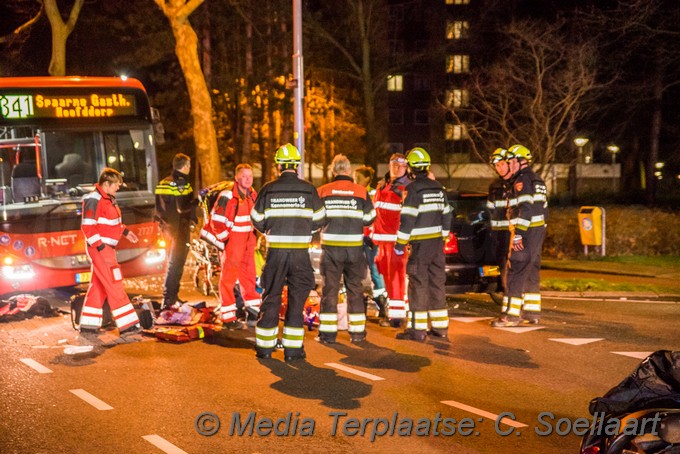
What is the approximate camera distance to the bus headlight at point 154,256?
12859mm

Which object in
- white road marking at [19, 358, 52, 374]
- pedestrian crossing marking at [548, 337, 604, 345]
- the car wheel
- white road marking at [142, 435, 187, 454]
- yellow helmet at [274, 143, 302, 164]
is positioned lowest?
the car wheel

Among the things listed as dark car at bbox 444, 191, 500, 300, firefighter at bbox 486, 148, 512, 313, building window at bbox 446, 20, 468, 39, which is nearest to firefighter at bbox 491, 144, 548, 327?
firefighter at bbox 486, 148, 512, 313

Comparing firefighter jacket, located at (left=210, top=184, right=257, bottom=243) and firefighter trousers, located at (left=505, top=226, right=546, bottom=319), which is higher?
firefighter jacket, located at (left=210, top=184, right=257, bottom=243)

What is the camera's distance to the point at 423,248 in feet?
31.8

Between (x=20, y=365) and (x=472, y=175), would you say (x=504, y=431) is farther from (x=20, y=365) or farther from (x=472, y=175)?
(x=472, y=175)

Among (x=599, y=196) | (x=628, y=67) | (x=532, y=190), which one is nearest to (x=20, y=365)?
(x=532, y=190)

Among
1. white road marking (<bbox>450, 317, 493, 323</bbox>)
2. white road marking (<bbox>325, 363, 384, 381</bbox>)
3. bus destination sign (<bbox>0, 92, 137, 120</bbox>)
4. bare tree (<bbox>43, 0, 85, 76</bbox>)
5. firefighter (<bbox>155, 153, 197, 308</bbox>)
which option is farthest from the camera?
bare tree (<bbox>43, 0, 85, 76</bbox>)

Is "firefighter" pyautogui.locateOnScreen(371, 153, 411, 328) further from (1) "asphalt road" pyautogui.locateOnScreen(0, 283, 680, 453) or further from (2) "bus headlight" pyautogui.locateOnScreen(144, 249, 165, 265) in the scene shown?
(2) "bus headlight" pyautogui.locateOnScreen(144, 249, 165, 265)

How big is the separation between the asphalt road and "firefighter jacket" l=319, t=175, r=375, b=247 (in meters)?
1.19

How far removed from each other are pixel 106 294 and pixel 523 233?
5.05 meters

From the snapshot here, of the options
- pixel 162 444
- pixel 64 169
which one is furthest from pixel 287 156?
pixel 64 169

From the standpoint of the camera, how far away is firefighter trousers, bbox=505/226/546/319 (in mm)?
10367

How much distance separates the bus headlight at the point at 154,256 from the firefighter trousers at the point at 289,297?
4.58m

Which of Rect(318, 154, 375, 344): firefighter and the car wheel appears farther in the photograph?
the car wheel
